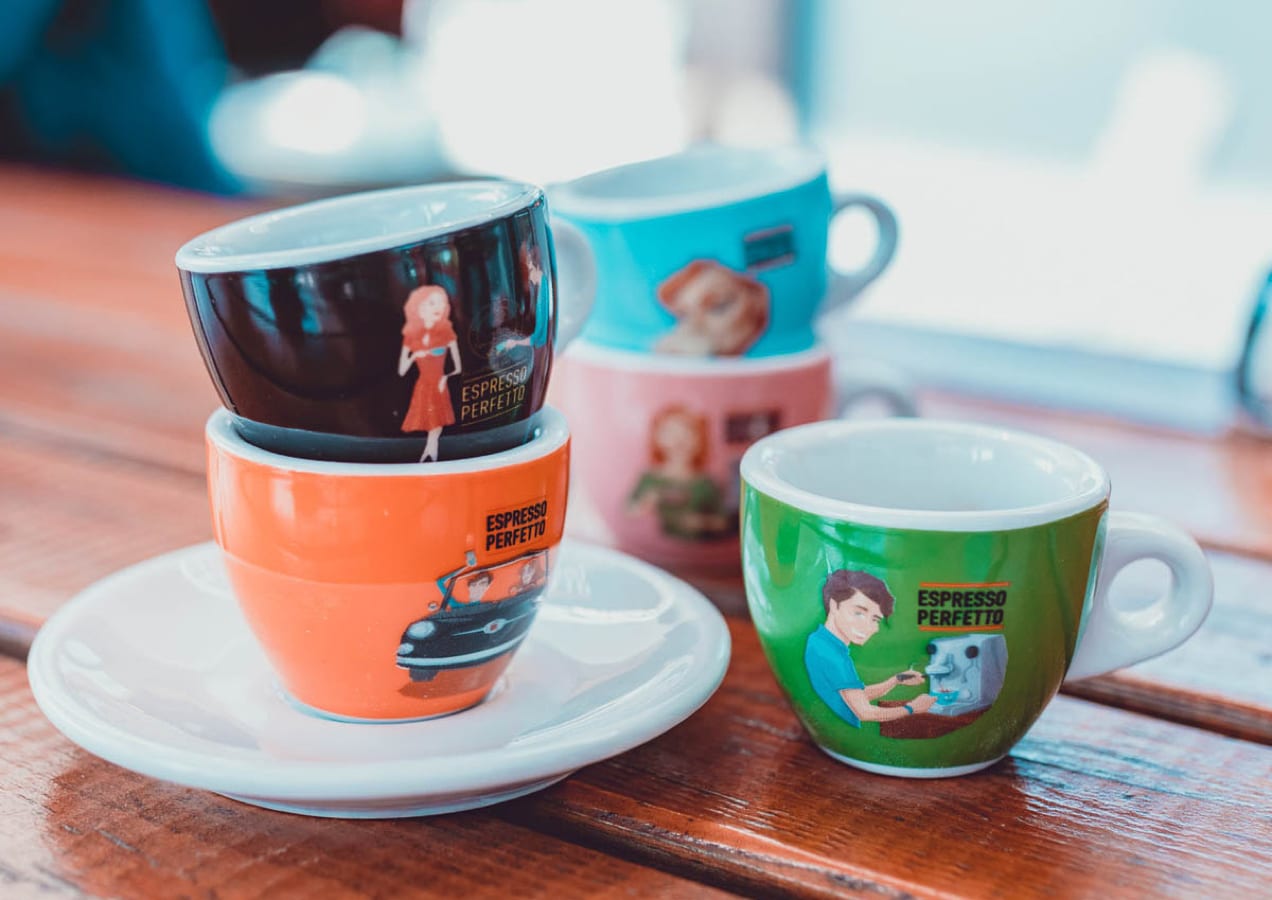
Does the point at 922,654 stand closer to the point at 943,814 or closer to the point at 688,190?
the point at 943,814

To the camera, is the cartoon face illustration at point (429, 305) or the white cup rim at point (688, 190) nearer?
the cartoon face illustration at point (429, 305)

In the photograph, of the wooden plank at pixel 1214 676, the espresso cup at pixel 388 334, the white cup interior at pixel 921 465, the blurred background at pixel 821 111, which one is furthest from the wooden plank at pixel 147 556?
the blurred background at pixel 821 111

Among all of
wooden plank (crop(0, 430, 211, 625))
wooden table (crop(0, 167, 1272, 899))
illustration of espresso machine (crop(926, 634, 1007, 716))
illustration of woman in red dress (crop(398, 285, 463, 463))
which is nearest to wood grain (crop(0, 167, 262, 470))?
wooden plank (crop(0, 430, 211, 625))

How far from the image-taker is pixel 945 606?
481mm

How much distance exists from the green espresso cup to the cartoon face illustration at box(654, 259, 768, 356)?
0.16 metres

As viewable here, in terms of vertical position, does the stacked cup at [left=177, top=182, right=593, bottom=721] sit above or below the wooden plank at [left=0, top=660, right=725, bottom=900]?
above

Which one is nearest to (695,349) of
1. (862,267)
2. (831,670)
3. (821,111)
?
(862,267)

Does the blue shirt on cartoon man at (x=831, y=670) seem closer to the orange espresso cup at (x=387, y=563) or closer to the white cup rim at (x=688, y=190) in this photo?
the orange espresso cup at (x=387, y=563)

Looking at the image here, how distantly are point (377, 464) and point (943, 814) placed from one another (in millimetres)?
233

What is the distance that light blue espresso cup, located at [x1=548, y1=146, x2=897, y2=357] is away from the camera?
69 cm

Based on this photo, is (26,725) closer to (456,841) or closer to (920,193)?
(456,841)

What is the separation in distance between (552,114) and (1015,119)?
0.93 meters

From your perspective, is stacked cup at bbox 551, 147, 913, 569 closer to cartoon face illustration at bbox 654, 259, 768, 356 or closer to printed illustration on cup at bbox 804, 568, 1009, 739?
cartoon face illustration at bbox 654, 259, 768, 356

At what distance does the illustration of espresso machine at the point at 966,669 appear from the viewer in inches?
19.1
